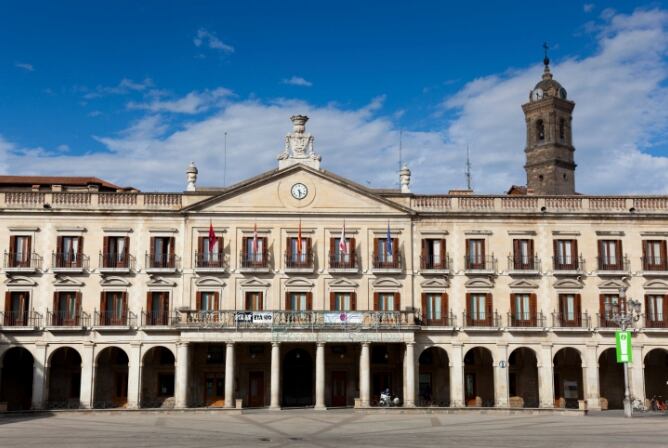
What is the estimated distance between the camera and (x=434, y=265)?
56344 millimetres

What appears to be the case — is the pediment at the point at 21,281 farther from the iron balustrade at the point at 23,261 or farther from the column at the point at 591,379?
the column at the point at 591,379

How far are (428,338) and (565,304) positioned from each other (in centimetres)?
946

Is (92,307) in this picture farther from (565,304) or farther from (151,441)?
(565,304)

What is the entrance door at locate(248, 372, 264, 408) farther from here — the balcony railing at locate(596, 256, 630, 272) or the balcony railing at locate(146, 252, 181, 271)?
the balcony railing at locate(596, 256, 630, 272)

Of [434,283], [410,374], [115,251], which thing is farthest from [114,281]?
[434,283]

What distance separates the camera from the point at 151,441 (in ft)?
117

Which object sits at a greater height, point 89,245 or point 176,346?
point 89,245

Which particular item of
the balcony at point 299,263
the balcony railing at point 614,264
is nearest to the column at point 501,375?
the balcony railing at point 614,264

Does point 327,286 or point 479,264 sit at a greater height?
point 479,264

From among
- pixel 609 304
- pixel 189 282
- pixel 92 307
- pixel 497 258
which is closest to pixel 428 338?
pixel 497 258

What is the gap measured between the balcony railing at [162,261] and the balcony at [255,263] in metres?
4.27

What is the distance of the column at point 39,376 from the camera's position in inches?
2087

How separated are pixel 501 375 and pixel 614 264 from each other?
10690 millimetres

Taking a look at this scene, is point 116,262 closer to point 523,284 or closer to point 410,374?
point 410,374
